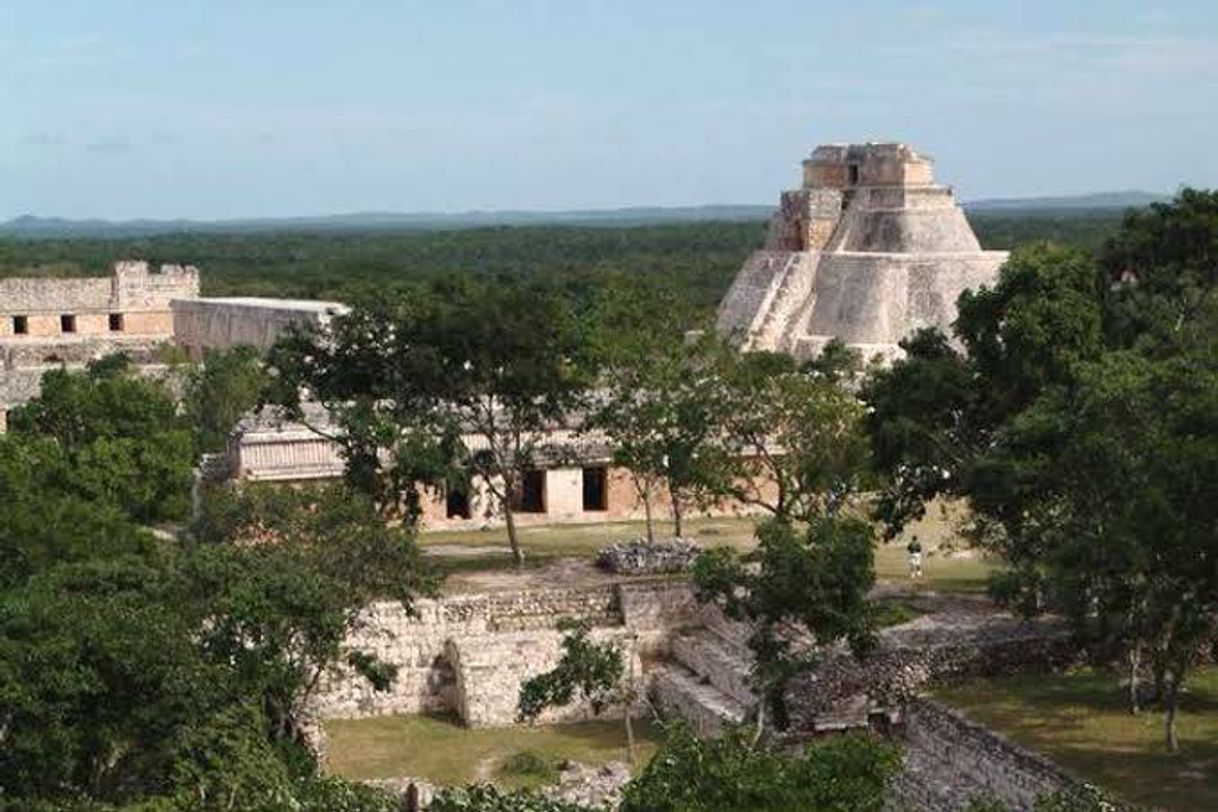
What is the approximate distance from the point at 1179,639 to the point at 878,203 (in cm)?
2319

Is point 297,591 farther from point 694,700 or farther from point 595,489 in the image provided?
point 595,489

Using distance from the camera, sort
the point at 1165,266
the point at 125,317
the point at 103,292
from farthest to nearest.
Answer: the point at 125,317
the point at 103,292
the point at 1165,266

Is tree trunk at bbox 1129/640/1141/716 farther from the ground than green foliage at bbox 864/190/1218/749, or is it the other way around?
green foliage at bbox 864/190/1218/749

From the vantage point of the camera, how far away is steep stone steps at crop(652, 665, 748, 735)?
1841cm

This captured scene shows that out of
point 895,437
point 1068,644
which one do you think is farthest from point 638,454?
point 1068,644

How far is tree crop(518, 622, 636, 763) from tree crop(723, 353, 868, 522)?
4.01 m

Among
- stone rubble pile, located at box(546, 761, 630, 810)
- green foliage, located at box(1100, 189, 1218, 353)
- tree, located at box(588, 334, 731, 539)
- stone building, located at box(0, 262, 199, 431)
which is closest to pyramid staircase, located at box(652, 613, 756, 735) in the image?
stone rubble pile, located at box(546, 761, 630, 810)

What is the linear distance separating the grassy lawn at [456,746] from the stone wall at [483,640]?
0.24 meters

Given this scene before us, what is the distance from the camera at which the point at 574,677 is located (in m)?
17.9

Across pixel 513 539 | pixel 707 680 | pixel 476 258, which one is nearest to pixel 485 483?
pixel 513 539

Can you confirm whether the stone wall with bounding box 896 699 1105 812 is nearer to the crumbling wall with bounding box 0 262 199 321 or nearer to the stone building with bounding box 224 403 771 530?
the stone building with bounding box 224 403 771 530

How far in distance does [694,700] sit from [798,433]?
4928 mm

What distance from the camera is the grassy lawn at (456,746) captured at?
17938mm

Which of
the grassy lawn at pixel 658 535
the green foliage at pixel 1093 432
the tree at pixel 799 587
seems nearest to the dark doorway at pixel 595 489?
the grassy lawn at pixel 658 535
